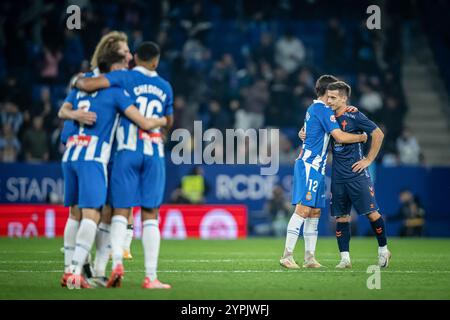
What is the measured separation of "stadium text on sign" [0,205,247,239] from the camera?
20484 mm

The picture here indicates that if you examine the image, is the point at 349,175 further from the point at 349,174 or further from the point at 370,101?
the point at 370,101

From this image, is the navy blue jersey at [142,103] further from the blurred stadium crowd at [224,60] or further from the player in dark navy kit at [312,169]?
the blurred stadium crowd at [224,60]

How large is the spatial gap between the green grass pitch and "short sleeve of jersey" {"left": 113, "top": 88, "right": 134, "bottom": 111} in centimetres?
174

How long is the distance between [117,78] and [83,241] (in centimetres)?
159

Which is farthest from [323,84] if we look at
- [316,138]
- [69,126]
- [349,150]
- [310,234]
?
[69,126]

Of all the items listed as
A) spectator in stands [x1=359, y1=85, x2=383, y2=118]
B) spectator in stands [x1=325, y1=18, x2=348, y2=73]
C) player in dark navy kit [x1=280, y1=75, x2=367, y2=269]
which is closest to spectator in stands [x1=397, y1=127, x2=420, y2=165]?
spectator in stands [x1=359, y1=85, x2=383, y2=118]

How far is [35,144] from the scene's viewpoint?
70.7 feet

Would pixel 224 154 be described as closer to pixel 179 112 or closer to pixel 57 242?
pixel 179 112

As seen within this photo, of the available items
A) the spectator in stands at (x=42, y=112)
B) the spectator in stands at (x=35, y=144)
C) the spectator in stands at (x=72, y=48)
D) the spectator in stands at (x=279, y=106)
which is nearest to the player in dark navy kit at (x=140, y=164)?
the spectator in stands at (x=35, y=144)

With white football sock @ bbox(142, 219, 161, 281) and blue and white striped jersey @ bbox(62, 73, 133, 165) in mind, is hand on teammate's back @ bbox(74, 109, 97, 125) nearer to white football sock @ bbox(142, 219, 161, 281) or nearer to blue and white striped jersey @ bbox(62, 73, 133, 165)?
blue and white striped jersey @ bbox(62, 73, 133, 165)

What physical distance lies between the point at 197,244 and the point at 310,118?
22.2 ft

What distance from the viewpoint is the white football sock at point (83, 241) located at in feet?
30.4

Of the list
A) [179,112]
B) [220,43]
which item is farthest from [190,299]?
[220,43]

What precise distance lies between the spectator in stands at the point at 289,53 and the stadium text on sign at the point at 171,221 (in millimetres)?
4997
